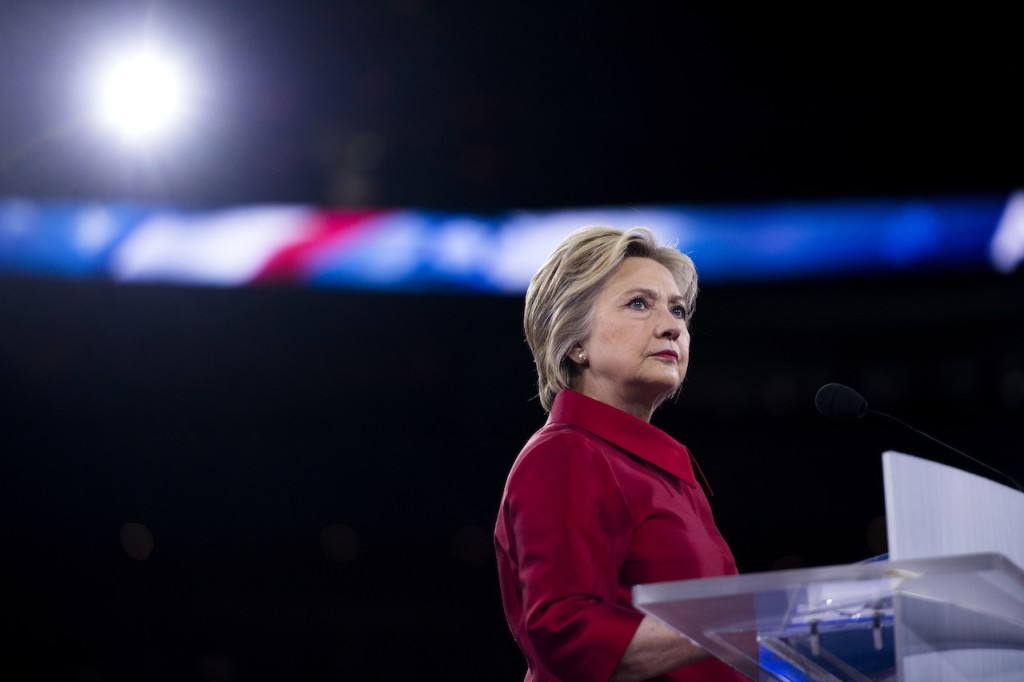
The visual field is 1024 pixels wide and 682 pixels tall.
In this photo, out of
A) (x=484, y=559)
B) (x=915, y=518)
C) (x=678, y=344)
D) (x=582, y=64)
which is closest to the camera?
(x=915, y=518)

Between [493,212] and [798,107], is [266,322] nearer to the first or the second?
[493,212]

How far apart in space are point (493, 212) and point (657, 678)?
392 cm

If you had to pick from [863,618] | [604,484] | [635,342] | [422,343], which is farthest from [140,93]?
[863,618]

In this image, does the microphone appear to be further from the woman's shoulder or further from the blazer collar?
the woman's shoulder

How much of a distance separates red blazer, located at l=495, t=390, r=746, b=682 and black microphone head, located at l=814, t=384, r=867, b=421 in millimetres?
214

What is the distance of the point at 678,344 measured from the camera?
167cm

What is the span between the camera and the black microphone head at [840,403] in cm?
151

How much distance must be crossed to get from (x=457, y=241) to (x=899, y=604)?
4.26m

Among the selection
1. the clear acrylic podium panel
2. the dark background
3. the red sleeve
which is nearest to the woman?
the red sleeve

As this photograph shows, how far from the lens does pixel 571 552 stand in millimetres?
1302

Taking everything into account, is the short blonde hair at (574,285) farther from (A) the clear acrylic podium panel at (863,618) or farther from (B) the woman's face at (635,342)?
(A) the clear acrylic podium panel at (863,618)

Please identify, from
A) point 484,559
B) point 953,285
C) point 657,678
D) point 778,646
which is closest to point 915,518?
point 778,646

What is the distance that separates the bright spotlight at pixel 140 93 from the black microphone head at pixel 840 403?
11.8 ft

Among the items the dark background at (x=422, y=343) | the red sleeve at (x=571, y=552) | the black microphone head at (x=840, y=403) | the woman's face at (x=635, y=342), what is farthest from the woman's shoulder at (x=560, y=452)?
the dark background at (x=422, y=343)
